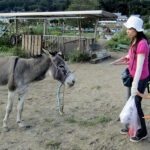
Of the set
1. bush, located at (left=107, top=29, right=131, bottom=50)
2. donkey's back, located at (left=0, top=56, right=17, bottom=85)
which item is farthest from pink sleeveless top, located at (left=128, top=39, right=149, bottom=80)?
bush, located at (left=107, top=29, right=131, bottom=50)

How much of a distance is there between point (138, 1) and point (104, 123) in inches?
3520

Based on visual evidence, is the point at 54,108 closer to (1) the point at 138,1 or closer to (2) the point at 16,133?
(2) the point at 16,133

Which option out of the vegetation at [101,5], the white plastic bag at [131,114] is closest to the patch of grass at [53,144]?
the white plastic bag at [131,114]

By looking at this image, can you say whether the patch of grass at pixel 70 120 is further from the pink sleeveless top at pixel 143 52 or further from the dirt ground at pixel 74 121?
the pink sleeveless top at pixel 143 52

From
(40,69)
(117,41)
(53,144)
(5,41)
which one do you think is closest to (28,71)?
(40,69)

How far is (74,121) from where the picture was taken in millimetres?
4219

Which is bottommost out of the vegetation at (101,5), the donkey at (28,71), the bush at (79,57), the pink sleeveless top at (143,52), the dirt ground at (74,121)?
the dirt ground at (74,121)

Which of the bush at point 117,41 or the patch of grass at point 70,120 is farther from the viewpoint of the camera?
the bush at point 117,41

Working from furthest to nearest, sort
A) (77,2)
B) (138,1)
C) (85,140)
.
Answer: (138,1)
(77,2)
(85,140)

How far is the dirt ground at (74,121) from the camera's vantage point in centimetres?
335

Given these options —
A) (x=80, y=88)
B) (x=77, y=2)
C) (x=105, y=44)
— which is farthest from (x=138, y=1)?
(x=80, y=88)

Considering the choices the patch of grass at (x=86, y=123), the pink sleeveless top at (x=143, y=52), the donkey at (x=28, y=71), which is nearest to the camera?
the pink sleeveless top at (x=143, y=52)

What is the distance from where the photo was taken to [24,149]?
318 centimetres

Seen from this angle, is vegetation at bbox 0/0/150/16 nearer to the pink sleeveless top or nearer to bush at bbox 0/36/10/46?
bush at bbox 0/36/10/46
